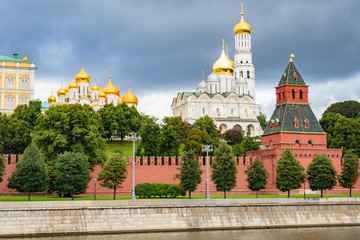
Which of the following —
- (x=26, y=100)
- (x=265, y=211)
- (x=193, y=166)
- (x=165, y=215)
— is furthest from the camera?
(x=26, y=100)

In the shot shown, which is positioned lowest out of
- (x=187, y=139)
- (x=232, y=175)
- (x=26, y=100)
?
(x=232, y=175)

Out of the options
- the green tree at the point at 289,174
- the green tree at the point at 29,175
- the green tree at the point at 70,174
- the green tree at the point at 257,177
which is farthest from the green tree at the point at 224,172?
the green tree at the point at 29,175

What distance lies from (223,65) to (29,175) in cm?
7291

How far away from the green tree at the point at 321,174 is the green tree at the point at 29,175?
25.0 metres

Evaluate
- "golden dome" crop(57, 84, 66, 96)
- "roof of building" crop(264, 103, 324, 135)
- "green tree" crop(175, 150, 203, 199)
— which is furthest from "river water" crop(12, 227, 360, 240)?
"golden dome" crop(57, 84, 66, 96)

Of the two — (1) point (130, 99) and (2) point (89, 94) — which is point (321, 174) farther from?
(2) point (89, 94)

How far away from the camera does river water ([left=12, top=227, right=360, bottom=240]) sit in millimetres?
39906

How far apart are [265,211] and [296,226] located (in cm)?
270

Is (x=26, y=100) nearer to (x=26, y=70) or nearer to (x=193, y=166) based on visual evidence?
(x=26, y=70)

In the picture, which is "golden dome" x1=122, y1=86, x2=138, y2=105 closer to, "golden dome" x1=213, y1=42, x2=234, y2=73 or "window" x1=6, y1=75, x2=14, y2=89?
"golden dome" x1=213, y1=42, x2=234, y2=73

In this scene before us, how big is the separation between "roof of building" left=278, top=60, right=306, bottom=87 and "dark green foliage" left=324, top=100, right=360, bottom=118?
3660 cm

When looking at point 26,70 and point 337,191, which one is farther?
point 26,70

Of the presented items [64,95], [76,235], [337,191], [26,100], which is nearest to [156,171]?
[337,191]

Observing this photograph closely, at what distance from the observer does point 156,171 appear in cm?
6406
